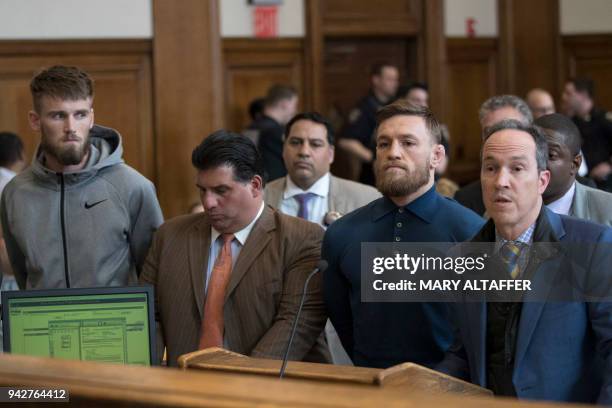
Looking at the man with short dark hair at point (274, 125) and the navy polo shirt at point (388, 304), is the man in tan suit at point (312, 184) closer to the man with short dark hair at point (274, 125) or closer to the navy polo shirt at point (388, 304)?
the navy polo shirt at point (388, 304)

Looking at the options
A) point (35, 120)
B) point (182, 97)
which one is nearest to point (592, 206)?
point (35, 120)

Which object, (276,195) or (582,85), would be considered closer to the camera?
(276,195)

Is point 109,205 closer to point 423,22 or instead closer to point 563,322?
point 563,322

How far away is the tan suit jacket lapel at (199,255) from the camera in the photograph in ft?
11.6

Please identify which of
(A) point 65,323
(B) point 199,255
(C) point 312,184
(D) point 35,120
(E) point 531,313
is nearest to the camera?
(E) point 531,313

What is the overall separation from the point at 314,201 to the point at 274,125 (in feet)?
9.45

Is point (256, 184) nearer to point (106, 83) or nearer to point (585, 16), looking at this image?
point (106, 83)

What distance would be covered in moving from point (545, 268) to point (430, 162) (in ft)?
2.32

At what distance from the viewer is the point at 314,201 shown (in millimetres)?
5027

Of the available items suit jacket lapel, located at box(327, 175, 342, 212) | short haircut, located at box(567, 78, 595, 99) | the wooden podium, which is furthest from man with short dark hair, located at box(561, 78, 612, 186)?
the wooden podium

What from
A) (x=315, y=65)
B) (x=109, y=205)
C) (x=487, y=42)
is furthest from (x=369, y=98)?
(x=109, y=205)

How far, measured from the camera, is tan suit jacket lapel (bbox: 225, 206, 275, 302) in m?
3.50

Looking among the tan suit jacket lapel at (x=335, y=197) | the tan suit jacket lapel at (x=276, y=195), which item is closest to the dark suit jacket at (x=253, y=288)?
the tan suit jacket lapel at (x=335, y=197)

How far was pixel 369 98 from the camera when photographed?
8.86 meters
